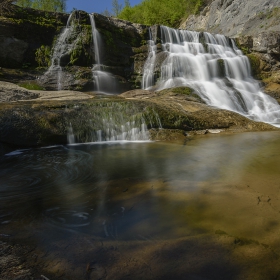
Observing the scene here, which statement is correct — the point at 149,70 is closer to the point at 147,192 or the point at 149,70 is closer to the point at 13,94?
the point at 13,94

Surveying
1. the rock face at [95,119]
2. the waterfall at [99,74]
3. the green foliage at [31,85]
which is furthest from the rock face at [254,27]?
the green foliage at [31,85]

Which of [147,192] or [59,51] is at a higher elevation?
[59,51]

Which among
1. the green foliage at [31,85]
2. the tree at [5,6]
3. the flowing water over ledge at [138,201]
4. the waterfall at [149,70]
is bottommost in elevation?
the flowing water over ledge at [138,201]

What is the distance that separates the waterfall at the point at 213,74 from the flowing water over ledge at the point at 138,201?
5679mm

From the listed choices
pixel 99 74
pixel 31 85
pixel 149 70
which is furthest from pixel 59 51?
pixel 149 70

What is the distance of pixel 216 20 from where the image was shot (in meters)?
27.4

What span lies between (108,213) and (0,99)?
6.85m

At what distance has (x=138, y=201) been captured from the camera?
237 cm

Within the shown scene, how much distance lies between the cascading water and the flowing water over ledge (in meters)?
7.77

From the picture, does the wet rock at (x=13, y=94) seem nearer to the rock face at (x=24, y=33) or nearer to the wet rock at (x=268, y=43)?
the rock face at (x=24, y=33)

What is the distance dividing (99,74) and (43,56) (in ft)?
9.87

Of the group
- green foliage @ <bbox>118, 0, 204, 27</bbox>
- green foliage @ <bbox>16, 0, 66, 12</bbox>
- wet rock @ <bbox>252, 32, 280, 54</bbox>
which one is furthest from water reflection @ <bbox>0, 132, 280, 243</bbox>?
green foliage @ <bbox>16, 0, 66, 12</bbox>

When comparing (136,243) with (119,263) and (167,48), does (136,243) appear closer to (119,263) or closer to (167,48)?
(119,263)

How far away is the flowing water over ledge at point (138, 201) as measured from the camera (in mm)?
1655
